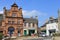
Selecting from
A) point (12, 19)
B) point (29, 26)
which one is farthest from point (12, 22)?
point (29, 26)

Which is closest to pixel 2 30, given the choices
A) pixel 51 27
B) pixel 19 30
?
pixel 19 30

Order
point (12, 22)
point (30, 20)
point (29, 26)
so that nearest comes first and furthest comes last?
point (12, 22) < point (29, 26) < point (30, 20)

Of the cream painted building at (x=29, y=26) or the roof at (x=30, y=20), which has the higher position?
the roof at (x=30, y=20)

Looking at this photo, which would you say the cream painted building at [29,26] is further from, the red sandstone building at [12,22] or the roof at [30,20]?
the red sandstone building at [12,22]

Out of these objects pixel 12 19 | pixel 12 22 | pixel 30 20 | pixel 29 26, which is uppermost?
pixel 12 19

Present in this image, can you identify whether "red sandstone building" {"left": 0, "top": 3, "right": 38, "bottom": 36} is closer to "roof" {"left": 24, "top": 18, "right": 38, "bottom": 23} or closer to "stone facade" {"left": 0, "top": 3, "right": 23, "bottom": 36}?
"stone facade" {"left": 0, "top": 3, "right": 23, "bottom": 36}

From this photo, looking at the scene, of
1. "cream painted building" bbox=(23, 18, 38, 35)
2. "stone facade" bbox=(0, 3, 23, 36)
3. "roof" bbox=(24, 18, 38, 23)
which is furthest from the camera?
"roof" bbox=(24, 18, 38, 23)

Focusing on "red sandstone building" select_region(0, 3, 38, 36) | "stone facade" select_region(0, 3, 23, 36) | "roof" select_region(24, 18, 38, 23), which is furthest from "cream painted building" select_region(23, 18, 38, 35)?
"stone facade" select_region(0, 3, 23, 36)

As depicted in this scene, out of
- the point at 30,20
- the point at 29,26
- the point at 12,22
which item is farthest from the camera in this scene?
the point at 30,20

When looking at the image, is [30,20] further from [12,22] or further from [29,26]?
[12,22]

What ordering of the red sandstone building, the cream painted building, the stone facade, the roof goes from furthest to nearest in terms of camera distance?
the roof < the cream painted building < the stone facade < the red sandstone building

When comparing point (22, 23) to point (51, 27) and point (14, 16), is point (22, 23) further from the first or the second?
point (51, 27)

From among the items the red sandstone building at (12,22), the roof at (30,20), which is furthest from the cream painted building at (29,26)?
the red sandstone building at (12,22)

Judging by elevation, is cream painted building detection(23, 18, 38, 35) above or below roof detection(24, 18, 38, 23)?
below
